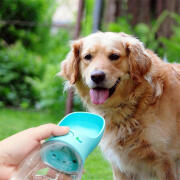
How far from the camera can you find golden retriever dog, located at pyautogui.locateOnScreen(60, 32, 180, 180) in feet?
11.2

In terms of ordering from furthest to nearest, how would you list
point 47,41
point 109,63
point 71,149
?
1. point 47,41
2. point 109,63
3. point 71,149

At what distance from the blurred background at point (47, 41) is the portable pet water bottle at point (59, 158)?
2.77m

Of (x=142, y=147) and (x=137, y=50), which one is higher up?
(x=137, y=50)

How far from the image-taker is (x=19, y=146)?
2477 millimetres

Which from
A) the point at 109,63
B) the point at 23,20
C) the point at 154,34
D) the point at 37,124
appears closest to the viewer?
the point at 109,63

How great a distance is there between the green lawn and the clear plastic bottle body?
2.02 m

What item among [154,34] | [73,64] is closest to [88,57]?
[73,64]

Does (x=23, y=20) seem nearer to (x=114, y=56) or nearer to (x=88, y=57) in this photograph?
(x=88, y=57)

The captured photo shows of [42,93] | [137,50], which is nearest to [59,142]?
[137,50]

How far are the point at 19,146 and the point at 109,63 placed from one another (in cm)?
129

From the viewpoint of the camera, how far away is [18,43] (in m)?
9.48

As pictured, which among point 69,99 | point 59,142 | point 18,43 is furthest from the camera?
point 18,43

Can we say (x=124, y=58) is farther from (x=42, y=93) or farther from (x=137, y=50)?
(x=42, y=93)

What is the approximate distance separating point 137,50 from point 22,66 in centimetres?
566
